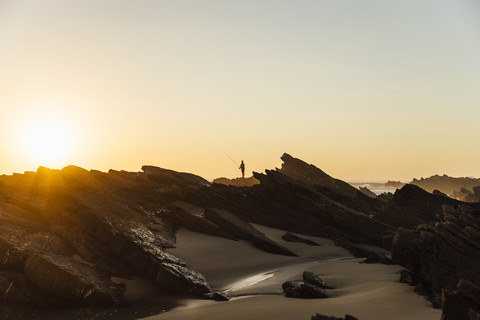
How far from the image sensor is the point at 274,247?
29.9 metres

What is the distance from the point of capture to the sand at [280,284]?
48.5 feet

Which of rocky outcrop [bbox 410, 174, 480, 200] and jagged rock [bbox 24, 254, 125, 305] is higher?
rocky outcrop [bbox 410, 174, 480, 200]

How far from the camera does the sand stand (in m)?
14.8

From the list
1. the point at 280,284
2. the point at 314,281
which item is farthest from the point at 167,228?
the point at 314,281

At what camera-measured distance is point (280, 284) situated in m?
21.2

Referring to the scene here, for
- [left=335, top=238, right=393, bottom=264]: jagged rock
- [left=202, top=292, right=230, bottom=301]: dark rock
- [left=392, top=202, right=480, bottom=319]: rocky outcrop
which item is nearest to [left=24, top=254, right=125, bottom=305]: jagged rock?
[left=202, top=292, right=230, bottom=301]: dark rock

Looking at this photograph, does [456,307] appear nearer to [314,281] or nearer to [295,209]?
[314,281]

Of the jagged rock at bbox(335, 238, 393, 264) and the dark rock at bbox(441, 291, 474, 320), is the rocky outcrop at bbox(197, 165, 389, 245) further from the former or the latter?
the dark rock at bbox(441, 291, 474, 320)

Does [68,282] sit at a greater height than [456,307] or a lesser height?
lesser

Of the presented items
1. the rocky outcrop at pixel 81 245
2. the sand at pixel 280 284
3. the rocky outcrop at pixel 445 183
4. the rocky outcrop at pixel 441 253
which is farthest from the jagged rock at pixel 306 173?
the rocky outcrop at pixel 445 183

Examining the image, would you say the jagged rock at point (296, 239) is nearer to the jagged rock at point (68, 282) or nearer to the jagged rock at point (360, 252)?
the jagged rock at point (360, 252)

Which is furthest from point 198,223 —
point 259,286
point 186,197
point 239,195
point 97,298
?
point 97,298

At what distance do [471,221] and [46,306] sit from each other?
1905cm

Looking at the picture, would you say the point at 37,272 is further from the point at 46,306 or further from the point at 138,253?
the point at 138,253
